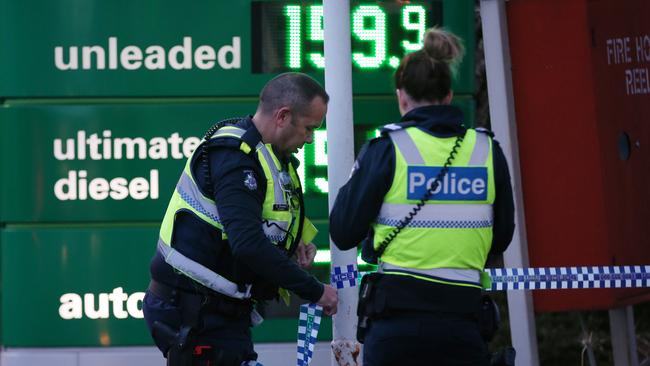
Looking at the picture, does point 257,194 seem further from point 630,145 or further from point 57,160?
point 630,145

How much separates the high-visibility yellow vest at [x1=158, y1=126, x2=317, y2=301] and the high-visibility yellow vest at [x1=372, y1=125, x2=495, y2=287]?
488mm

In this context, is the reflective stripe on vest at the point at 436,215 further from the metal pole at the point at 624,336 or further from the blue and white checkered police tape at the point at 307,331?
the metal pole at the point at 624,336

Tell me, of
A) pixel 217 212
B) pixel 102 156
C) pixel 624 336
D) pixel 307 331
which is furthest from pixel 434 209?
pixel 624 336

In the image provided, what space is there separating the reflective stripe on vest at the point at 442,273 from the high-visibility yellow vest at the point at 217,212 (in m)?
0.51

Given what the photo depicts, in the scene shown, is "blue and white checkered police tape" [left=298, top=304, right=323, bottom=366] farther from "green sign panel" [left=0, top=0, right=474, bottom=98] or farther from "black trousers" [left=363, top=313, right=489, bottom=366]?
"green sign panel" [left=0, top=0, right=474, bottom=98]

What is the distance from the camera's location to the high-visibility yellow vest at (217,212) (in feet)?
13.2

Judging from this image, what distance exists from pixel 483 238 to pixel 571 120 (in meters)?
2.54

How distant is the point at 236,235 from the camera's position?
3867mm

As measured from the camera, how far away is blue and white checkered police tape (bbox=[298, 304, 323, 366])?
4.91 m

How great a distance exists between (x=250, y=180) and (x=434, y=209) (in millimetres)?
633

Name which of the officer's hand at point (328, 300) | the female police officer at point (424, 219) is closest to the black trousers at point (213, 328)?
the officer's hand at point (328, 300)

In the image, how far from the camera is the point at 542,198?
20.3 feet

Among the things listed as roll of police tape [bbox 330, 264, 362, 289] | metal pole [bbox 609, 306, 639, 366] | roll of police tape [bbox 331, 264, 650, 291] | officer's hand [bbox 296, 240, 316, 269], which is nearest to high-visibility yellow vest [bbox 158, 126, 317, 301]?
officer's hand [bbox 296, 240, 316, 269]

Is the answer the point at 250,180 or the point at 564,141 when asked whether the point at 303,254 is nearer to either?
the point at 250,180
